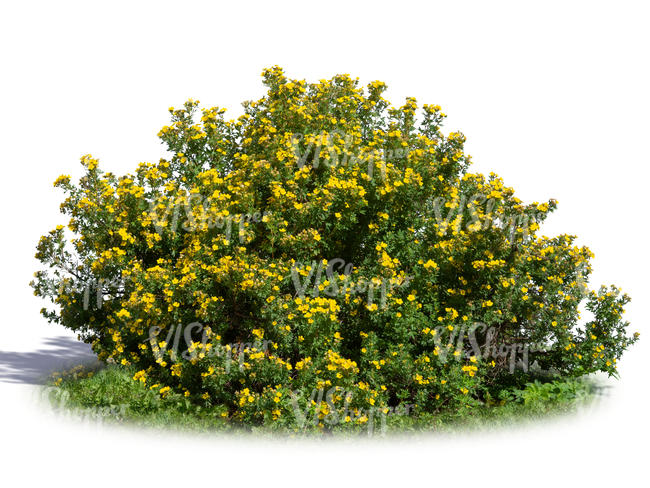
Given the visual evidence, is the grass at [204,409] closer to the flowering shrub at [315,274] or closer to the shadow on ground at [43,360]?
the flowering shrub at [315,274]

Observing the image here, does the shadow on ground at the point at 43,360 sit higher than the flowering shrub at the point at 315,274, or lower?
lower

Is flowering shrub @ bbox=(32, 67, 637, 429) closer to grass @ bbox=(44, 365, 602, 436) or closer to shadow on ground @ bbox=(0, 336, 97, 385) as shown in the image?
grass @ bbox=(44, 365, 602, 436)

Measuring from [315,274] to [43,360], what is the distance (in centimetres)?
722

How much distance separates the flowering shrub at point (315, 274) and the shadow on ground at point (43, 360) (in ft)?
4.79

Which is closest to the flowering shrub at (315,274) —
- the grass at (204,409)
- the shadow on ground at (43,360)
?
the grass at (204,409)

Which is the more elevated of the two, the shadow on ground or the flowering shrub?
the flowering shrub

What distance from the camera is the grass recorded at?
11750mm

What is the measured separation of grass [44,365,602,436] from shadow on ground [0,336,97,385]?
155 cm

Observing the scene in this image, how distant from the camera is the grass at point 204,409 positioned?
11750 mm

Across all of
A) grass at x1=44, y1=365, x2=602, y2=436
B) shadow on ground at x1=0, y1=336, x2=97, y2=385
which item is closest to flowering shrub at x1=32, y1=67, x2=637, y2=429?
grass at x1=44, y1=365, x2=602, y2=436

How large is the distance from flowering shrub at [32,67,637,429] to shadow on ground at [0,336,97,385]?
1.46 m

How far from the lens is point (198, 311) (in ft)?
39.1

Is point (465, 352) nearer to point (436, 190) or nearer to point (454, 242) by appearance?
point (454, 242)

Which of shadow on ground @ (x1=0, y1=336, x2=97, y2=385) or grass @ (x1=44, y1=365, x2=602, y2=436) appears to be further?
shadow on ground @ (x1=0, y1=336, x2=97, y2=385)
